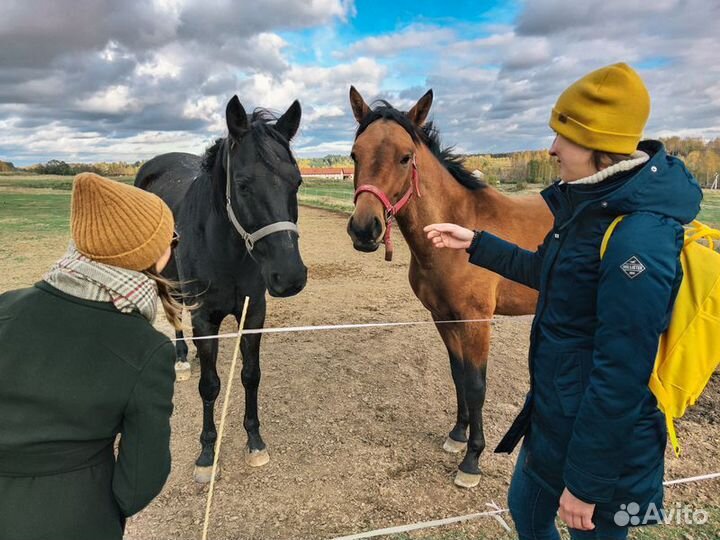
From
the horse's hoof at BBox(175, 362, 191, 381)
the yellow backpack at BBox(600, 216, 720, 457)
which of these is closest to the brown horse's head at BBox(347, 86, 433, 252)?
the yellow backpack at BBox(600, 216, 720, 457)

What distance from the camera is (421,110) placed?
11.2 ft

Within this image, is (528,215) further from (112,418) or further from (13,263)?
(13,263)

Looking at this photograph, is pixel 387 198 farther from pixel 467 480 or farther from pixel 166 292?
pixel 467 480

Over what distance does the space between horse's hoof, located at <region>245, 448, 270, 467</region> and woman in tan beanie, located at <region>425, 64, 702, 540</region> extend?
2.36 metres

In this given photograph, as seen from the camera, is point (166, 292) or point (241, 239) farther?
point (241, 239)

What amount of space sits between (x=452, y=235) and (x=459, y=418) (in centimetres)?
198

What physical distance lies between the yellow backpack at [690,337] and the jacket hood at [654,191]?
0.06 metres

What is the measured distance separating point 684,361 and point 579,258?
41cm

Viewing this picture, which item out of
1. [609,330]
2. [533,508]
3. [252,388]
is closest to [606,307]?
[609,330]

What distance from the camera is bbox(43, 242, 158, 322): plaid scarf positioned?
1.25m

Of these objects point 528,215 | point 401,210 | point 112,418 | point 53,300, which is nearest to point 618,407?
point 112,418

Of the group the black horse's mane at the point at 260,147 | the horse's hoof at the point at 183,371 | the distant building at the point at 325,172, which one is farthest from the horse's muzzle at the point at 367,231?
the distant building at the point at 325,172

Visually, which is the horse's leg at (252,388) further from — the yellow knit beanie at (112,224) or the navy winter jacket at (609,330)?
the navy winter jacket at (609,330)

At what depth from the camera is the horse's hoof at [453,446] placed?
3.55 meters
